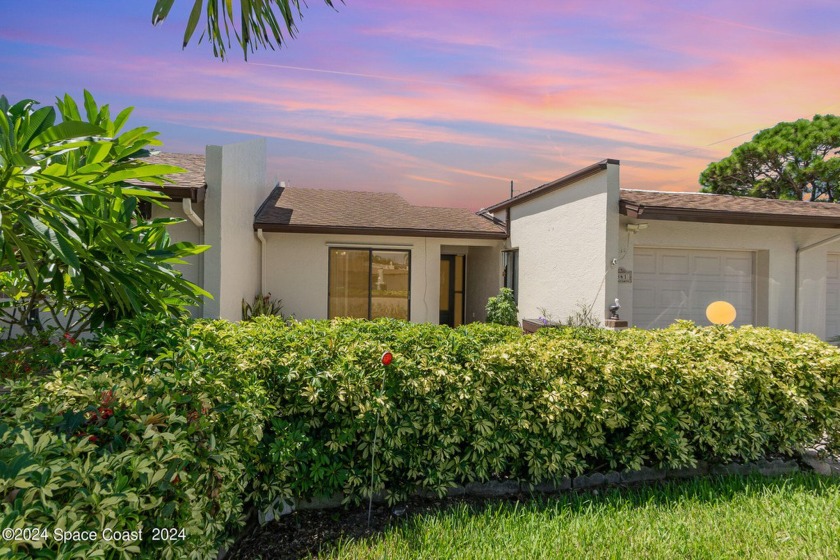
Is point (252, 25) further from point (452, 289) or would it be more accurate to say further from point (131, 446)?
point (452, 289)

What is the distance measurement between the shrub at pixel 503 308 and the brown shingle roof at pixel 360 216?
1.76 m

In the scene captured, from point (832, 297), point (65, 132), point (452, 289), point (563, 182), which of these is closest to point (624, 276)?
point (563, 182)

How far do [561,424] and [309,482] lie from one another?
2170mm

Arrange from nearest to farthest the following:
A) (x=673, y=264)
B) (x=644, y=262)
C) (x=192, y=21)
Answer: (x=192, y=21), (x=644, y=262), (x=673, y=264)

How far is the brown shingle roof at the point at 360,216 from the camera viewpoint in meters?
12.1

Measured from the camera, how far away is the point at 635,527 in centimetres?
353

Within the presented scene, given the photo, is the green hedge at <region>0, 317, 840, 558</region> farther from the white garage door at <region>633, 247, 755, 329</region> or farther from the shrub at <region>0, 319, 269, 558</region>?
the white garage door at <region>633, 247, 755, 329</region>

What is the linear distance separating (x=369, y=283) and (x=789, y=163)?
1052 inches

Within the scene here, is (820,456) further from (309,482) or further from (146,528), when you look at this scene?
(146,528)

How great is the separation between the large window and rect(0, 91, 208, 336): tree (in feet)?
26.0

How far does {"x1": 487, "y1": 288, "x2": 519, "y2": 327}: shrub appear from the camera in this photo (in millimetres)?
13203

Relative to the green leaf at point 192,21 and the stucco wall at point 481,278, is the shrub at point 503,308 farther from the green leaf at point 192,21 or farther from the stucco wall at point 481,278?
the green leaf at point 192,21

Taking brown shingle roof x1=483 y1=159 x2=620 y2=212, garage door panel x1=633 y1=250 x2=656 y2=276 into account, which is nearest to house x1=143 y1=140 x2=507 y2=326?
brown shingle roof x1=483 y1=159 x2=620 y2=212

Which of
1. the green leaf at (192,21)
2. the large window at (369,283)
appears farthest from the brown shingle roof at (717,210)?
the green leaf at (192,21)
